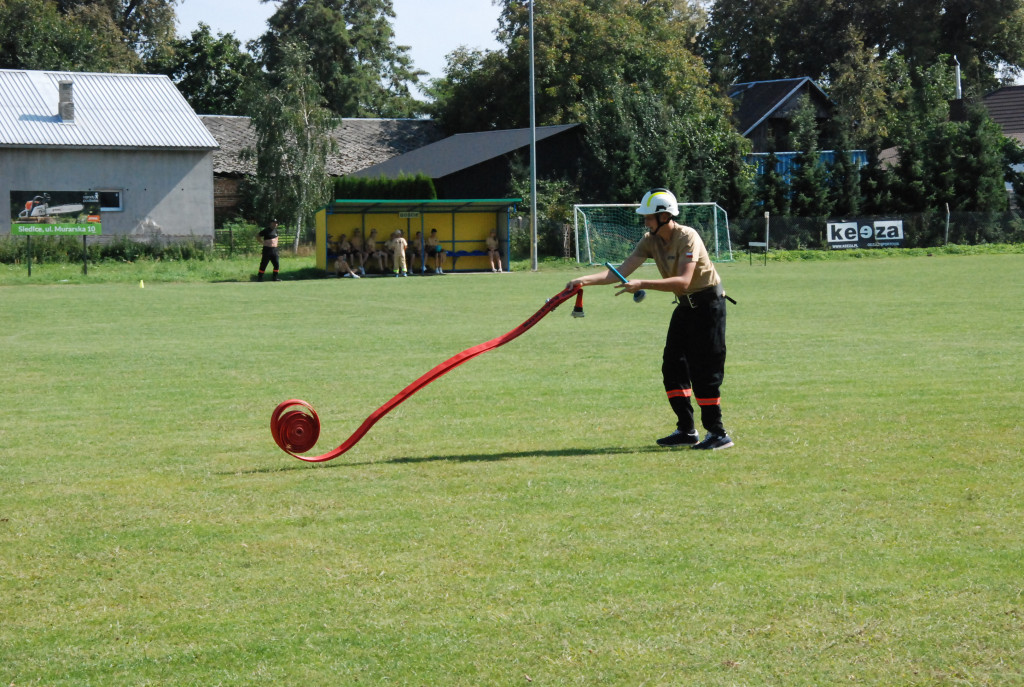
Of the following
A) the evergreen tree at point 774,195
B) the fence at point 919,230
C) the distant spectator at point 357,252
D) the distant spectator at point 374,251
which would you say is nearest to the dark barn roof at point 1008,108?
the fence at point 919,230

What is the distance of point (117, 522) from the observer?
704cm

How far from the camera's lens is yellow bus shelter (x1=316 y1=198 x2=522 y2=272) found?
38531 mm

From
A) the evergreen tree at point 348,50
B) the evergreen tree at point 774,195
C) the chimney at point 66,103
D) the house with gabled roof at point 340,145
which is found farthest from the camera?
the evergreen tree at point 348,50

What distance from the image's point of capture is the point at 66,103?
4862cm

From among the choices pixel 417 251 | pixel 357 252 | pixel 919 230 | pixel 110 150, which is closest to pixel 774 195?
pixel 919 230

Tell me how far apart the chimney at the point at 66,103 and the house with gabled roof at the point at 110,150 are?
0.13ft

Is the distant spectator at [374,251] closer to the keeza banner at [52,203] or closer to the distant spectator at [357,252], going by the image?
the distant spectator at [357,252]

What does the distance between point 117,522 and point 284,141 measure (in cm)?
4624

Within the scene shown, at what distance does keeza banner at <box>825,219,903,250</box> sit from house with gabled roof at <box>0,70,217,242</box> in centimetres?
2532

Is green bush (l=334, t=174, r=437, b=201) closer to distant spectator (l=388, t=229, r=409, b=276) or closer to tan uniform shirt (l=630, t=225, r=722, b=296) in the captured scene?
distant spectator (l=388, t=229, r=409, b=276)

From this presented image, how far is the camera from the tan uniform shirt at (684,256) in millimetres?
8945

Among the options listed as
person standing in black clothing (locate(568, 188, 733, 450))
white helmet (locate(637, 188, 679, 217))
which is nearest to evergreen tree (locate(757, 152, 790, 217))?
person standing in black clothing (locate(568, 188, 733, 450))

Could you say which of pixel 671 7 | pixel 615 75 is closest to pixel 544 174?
pixel 615 75

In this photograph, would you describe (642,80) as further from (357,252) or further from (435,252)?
(357,252)
